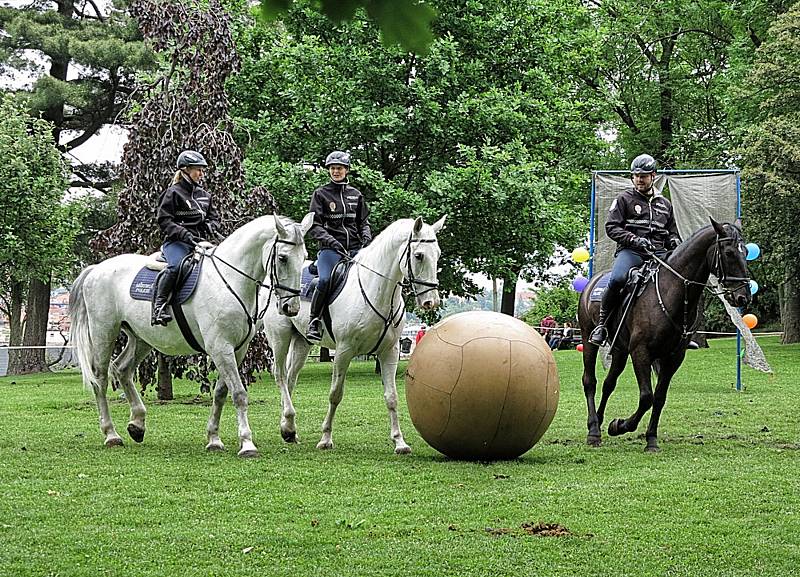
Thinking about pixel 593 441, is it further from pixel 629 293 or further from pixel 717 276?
pixel 717 276

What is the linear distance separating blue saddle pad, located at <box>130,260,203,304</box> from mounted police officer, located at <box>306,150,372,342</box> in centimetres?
125

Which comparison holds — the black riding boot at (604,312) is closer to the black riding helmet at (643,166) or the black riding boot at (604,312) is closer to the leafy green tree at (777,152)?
the black riding helmet at (643,166)

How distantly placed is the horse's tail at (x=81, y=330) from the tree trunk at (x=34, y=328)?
22.0m

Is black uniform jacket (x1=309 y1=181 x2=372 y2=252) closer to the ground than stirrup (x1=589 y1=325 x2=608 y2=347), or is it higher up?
A: higher up

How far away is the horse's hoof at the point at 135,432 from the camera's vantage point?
36.6 feet

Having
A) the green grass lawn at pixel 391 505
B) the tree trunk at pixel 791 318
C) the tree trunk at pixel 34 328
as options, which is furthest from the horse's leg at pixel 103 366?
the tree trunk at pixel 791 318

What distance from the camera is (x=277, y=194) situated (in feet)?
73.9

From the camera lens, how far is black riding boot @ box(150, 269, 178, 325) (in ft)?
33.8

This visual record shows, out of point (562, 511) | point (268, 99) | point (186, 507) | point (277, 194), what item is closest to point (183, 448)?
point (186, 507)

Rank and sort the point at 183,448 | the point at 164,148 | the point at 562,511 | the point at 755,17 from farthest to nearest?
the point at 755,17 → the point at 164,148 → the point at 183,448 → the point at 562,511

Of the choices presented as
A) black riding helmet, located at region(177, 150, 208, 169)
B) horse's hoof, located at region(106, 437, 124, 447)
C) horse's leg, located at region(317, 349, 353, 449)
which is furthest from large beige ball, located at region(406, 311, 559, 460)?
horse's hoof, located at region(106, 437, 124, 447)

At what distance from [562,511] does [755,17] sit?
28509mm

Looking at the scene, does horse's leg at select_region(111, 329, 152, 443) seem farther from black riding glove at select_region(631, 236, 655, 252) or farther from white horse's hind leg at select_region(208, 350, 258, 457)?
black riding glove at select_region(631, 236, 655, 252)

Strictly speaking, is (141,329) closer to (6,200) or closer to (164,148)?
(164,148)
